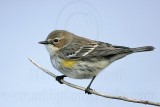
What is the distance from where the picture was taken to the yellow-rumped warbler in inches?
224

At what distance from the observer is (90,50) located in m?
6.17

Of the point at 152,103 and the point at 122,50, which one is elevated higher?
the point at 122,50

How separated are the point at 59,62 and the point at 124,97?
301cm

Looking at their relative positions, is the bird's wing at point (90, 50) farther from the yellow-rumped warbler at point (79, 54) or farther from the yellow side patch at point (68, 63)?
the yellow side patch at point (68, 63)

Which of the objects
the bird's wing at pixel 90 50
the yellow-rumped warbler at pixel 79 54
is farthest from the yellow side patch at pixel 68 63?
the bird's wing at pixel 90 50

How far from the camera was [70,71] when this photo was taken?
18.5 ft

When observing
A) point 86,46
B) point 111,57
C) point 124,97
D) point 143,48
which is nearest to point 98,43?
point 86,46

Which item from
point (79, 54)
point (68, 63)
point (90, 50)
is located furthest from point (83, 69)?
point (90, 50)

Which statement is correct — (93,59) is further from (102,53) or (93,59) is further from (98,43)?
→ (98,43)

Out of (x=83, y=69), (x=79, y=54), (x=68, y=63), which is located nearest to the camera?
(x=83, y=69)

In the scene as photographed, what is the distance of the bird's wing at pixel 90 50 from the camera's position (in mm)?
5868

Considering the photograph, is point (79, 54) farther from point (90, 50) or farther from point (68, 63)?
point (68, 63)

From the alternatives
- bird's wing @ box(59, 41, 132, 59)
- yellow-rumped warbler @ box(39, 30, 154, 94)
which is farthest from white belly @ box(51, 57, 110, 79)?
bird's wing @ box(59, 41, 132, 59)

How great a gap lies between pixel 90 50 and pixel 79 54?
0.80 ft
